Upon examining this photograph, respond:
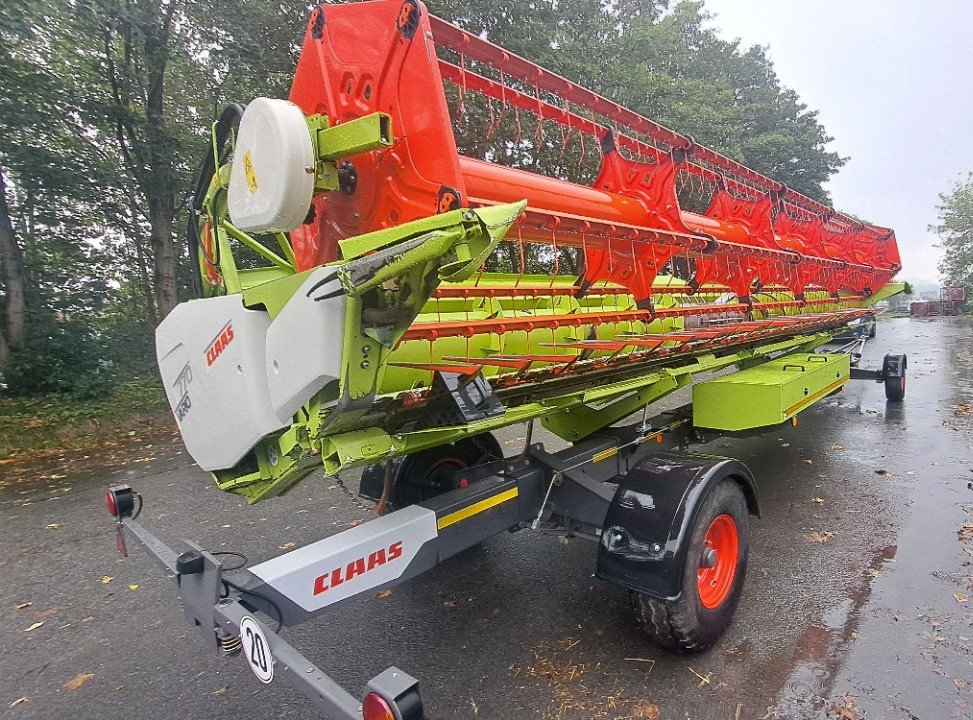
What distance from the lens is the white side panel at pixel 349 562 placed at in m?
1.92

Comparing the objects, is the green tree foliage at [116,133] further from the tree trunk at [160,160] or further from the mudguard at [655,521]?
the mudguard at [655,521]

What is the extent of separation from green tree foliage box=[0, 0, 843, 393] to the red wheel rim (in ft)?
16.9

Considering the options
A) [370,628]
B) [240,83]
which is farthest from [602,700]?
[240,83]

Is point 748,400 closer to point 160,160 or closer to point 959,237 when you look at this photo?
point 160,160

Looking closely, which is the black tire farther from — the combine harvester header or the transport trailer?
the combine harvester header

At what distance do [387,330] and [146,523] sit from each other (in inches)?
168

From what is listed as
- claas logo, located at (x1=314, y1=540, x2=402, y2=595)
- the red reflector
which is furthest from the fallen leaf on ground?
the red reflector

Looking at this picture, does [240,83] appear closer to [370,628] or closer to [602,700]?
[370,628]

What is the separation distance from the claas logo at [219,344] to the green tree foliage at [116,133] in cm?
531

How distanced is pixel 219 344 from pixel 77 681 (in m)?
1.94

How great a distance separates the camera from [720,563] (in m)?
3.05

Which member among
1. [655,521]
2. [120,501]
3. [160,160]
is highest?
[160,160]

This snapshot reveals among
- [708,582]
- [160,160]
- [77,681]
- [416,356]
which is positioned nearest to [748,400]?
[708,582]

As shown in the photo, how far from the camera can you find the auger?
184 centimetres
